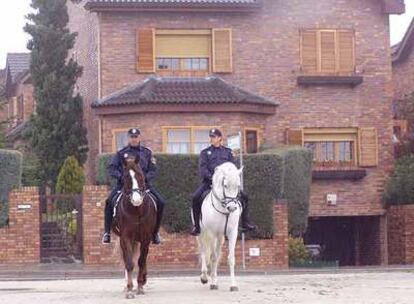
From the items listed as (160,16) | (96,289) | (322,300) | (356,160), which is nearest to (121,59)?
(160,16)

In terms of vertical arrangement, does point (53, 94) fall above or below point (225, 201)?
above

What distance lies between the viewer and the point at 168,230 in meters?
31.3

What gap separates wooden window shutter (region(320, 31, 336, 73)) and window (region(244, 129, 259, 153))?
146 inches

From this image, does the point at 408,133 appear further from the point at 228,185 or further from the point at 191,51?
the point at 228,185

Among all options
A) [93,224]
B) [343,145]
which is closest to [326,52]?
[343,145]

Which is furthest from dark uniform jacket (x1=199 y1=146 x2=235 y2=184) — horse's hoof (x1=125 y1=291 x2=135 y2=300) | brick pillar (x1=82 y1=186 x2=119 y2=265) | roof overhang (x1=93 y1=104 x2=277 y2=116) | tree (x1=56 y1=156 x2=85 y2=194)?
tree (x1=56 y1=156 x2=85 y2=194)

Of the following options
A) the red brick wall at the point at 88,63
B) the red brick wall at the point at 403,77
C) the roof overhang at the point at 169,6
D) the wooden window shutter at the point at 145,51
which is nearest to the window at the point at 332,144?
the roof overhang at the point at 169,6

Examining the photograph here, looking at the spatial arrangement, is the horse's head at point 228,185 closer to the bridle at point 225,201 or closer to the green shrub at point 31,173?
the bridle at point 225,201

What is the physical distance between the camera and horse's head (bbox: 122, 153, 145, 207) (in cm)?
1681

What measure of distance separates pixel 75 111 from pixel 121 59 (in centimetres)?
365

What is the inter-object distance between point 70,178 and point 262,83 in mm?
7753

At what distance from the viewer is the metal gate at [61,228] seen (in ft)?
101

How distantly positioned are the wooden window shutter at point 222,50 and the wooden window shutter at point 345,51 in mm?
3983

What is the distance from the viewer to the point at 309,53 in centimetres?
3809
